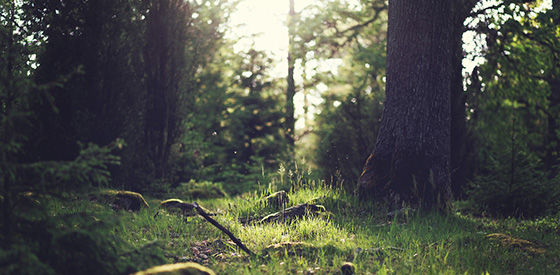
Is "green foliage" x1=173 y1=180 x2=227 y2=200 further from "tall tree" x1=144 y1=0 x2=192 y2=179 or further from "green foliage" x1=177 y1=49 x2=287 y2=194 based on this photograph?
"green foliage" x1=177 y1=49 x2=287 y2=194

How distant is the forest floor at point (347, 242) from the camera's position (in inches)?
191

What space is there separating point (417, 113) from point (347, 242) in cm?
319

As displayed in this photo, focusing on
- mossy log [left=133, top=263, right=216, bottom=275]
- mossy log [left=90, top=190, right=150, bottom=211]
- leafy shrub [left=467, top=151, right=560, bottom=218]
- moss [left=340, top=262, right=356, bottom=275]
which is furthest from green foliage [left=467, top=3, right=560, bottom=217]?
mossy log [left=133, top=263, right=216, bottom=275]

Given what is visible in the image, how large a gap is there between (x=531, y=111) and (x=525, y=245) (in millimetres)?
10922

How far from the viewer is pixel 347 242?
5.55 meters

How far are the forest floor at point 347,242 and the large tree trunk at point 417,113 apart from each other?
54 cm

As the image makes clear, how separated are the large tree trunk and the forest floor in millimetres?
539

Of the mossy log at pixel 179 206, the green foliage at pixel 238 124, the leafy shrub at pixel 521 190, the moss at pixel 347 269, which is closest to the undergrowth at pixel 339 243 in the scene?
the moss at pixel 347 269

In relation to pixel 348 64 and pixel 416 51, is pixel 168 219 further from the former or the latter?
pixel 348 64

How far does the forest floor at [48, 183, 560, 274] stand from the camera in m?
4.85

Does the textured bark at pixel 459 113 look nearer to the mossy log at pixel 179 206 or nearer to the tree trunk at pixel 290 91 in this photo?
the mossy log at pixel 179 206

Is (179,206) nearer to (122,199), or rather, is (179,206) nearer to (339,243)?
(122,199)

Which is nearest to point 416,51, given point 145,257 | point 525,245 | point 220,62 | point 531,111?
point 525,245

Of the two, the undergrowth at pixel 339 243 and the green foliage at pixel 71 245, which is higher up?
the green foliage at pixel 71 245
